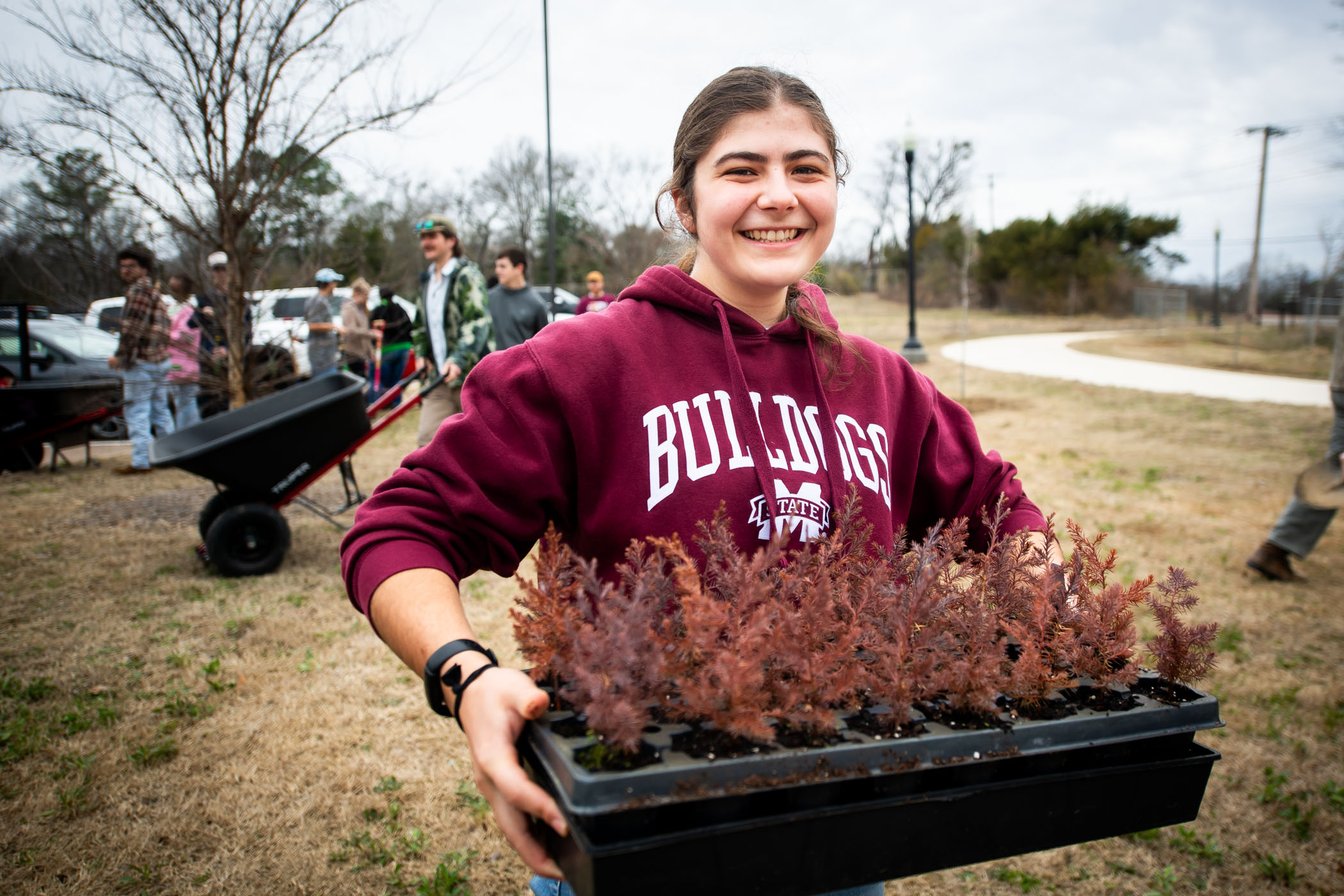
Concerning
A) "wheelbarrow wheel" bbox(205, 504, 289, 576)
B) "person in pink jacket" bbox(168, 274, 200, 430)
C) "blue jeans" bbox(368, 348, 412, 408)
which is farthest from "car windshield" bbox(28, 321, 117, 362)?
"wheelbarrow wheel" bbox(205, 504, 289, 576)

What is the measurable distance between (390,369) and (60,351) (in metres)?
3.81

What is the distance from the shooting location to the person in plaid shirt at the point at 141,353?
6898 millimetres

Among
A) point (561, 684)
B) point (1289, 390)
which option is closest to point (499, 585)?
point (561, 684)

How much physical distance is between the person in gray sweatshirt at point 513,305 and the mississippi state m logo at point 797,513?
6.25 m

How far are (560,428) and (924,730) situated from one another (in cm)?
78

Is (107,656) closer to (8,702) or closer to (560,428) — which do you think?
(8,702)

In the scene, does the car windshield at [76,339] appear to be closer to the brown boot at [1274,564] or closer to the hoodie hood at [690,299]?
the hoodie hood at [690,299]

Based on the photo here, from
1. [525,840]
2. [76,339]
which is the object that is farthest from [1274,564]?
[76,339]

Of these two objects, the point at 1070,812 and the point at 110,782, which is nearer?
the point at 1070,812

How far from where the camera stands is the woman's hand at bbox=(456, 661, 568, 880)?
0.95 m

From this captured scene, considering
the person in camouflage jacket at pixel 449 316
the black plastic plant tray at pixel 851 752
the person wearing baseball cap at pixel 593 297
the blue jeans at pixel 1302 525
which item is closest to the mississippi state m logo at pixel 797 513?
the black plastic plant tray at pixel 851 752

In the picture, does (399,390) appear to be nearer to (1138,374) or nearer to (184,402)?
(184,402)

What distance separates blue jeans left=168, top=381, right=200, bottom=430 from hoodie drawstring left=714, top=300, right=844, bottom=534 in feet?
21.4

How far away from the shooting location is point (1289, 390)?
45.5 ft
